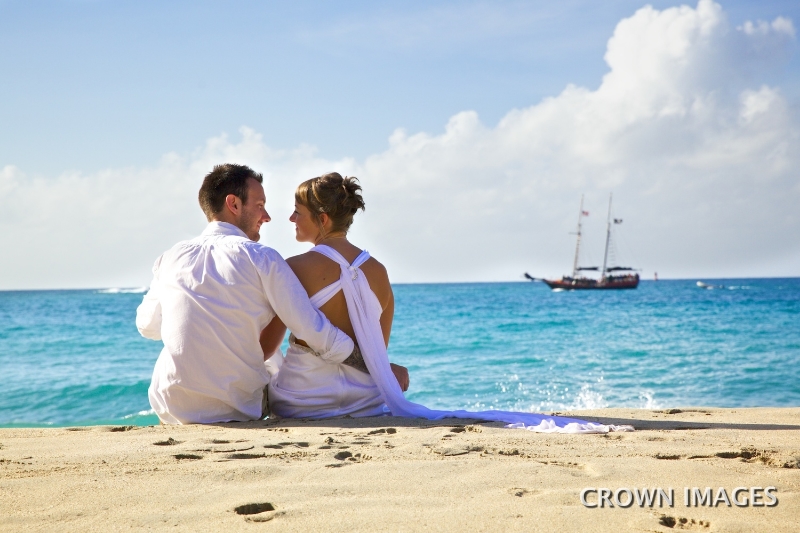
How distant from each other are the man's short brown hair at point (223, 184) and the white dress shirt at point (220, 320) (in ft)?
0.60

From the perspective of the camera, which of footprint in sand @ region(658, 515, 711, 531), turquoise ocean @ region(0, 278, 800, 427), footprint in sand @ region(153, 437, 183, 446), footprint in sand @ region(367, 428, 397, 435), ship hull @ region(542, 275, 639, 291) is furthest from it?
ship hull @ region(542, 275, 639, 291)

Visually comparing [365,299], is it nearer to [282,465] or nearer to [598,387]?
[282,465]

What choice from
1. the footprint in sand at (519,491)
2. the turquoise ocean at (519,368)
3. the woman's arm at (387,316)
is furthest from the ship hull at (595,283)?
the footprint in sand at (519,491)

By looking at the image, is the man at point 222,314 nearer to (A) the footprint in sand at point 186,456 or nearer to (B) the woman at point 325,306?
(B) the woman at point 325,306

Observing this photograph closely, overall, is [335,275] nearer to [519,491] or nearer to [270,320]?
[270,320]

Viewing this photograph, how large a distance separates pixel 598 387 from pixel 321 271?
6.84m

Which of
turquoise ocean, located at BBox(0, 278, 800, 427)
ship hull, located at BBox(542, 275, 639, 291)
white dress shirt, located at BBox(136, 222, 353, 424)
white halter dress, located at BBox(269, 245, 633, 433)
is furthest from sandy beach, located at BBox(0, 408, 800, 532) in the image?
ship hull, located at BBox(542, 275, 639, 291)

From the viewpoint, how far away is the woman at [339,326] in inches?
159

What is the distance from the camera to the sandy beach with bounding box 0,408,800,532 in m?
1.98

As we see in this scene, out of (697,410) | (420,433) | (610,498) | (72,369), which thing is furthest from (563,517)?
(72,369)

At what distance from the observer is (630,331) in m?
18.3

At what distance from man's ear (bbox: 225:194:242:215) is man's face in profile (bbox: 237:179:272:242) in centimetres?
3

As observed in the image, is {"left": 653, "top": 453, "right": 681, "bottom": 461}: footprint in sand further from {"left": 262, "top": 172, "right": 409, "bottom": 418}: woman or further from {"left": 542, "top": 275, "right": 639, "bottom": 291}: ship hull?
{"left": 542, "top": 275, "right": 639, "bottom": 291}: ship hull

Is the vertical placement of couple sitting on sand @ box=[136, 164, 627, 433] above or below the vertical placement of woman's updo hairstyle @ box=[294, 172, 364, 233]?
below
